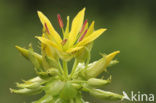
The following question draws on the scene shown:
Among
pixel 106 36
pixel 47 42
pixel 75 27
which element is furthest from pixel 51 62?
pixel 106 36

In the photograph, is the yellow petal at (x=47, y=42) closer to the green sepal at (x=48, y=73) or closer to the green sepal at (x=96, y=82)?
the green sepal at (x=48, y=73)

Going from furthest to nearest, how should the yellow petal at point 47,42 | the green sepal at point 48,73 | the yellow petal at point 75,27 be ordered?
1. the yellow petal at point 75,27
2. the green sepal at point 48,73
3. the yellow petal at point 47,42

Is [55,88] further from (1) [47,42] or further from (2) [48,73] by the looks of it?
(1) [47,42]

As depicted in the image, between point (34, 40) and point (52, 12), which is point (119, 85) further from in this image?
point (52, 12)

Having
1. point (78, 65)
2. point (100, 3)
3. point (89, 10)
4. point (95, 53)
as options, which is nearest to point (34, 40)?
point (95, 53)

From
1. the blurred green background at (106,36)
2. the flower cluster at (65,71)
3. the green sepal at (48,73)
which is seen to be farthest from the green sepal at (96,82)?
the blurred green background at (106,36)

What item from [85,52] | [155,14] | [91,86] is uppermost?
[155,14]

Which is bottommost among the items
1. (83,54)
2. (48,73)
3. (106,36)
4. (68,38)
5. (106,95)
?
(106,95)


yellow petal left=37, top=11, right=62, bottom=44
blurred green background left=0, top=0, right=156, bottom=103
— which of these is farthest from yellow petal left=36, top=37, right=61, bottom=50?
blurred green background left=0, top=0, right=156, bottom=103

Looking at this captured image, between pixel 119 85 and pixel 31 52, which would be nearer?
pixel 31 52
